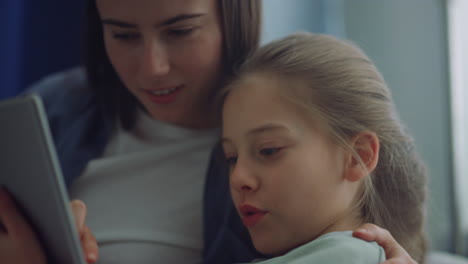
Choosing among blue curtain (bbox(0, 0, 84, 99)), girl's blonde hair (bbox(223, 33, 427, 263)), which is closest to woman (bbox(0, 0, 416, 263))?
girl's blonde hair (bbox(223, 33, 427, 263))

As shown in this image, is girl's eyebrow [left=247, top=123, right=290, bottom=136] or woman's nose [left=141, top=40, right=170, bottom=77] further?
woman's nose [left=141, top=40, right=170, bottom=77]

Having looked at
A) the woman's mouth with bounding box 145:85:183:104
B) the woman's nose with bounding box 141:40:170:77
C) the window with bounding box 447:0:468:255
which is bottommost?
the window with bounding box 447:0:468:255

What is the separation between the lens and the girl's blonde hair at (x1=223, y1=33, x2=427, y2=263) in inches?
30.1

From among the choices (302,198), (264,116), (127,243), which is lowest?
(127,243)

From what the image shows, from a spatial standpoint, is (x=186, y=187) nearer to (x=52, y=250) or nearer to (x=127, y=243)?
(x=127, y=243)

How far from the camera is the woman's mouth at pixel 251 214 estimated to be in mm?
761

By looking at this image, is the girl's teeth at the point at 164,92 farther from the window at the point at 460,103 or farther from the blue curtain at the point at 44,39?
the window at the point at 460,103

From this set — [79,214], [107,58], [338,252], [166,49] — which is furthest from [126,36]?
[338,252]

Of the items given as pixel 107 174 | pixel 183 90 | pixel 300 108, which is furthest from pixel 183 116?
pixel 300 108

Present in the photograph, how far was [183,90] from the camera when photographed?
0.95 meters

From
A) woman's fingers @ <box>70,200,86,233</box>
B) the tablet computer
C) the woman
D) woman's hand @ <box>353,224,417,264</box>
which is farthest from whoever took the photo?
the woman

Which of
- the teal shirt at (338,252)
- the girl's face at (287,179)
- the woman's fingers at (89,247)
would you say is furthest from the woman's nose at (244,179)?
the woman's fingers at (89,247)

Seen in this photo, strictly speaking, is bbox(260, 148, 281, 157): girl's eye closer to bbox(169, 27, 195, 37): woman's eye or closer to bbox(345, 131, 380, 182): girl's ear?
bbox(345, 131, 380, 182): girl's ear

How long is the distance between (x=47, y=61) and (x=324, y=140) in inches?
44.8
